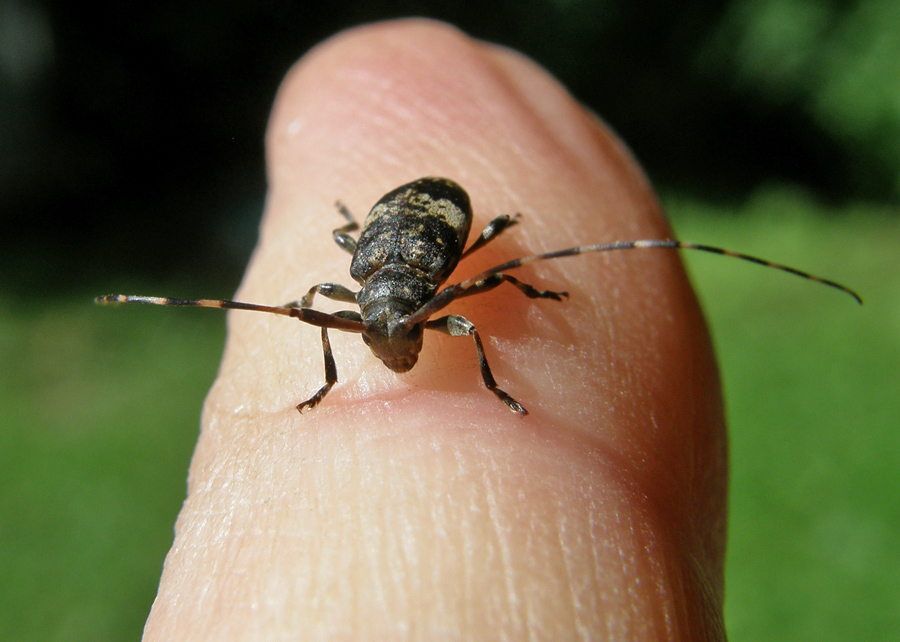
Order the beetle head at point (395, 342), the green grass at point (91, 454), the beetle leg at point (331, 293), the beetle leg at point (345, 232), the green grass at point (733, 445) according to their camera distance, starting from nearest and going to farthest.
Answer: the beetle head at point (395, 342) → the beetle leg at point (331, 293) → the beetle leg at point (345, 232) → the green grass at point (733, 445) → the green grass at point (91, 454)

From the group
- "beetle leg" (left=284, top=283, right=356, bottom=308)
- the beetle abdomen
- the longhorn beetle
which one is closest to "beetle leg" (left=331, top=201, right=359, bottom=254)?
the longhorn beetle

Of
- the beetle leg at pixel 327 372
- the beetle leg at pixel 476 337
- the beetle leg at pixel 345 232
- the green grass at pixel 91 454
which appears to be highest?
the beetle leg at pixel 476 337

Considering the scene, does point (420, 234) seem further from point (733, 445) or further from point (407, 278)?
point (733, 445)

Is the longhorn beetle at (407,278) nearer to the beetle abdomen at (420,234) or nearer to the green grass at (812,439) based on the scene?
the beetle abdomen at (420,234)

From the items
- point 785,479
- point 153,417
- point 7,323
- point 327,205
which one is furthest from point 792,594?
point 7,323

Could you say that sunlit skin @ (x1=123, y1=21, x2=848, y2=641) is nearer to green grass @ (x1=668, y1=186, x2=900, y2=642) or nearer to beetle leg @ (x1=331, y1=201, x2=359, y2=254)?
beetle leg @ (x1=331, y1=201, x2=359, y2=254)

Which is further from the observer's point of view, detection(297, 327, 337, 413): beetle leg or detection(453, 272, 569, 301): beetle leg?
detection(453, 272, 569, 301): beetle leg

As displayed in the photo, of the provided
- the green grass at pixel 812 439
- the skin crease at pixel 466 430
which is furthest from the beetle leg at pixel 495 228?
the green grass at pixel 812 439
